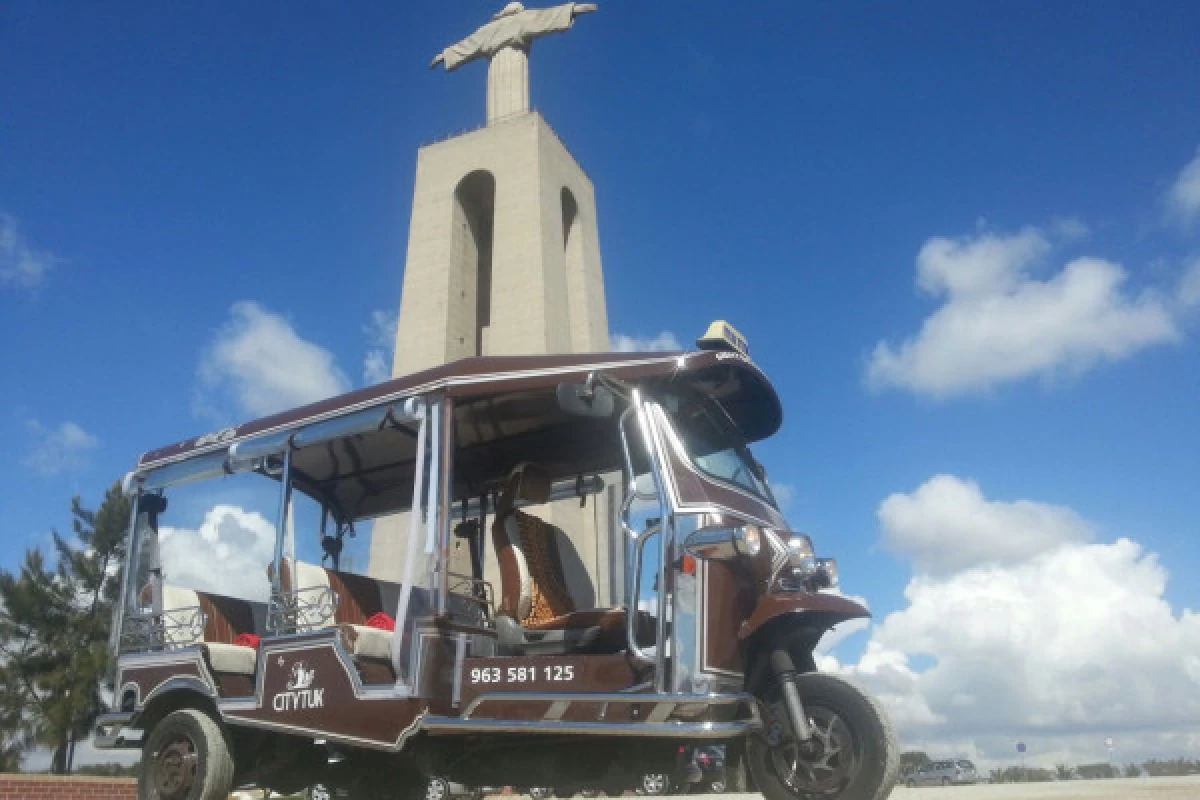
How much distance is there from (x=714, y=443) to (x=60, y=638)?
89.5 ft

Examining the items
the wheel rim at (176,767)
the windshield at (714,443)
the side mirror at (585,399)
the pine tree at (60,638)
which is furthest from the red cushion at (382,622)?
the pine tree at (60,638)

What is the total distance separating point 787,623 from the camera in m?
5.13

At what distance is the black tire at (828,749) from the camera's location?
A: 462cm

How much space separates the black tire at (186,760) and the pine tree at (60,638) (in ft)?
70.8

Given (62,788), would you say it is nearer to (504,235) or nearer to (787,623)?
(787,623)

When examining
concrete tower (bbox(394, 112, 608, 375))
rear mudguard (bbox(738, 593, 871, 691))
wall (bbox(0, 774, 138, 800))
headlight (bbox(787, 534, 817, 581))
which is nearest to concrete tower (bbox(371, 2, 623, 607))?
concrete tower (bbox(394, 112, 608, 375))

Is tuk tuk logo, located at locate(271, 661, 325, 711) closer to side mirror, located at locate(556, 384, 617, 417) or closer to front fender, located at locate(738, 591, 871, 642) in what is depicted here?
side mirror, located at locate(556, 384, 617, 417)

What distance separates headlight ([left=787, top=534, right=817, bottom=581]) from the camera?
17.4 ft

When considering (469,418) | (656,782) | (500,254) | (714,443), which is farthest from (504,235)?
(656,782)

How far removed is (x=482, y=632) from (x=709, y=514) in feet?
5.71

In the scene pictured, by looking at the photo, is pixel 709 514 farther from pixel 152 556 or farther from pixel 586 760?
pixel 152 556

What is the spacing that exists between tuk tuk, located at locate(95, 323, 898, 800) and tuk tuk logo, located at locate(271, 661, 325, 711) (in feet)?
0.05

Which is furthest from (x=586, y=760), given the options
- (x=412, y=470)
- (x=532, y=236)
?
(x=532, y=236)

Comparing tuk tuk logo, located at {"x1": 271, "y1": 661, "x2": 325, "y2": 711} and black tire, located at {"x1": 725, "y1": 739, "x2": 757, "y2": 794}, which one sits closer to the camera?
black tire, located at {"x1": 725, "y1": 739, "x2": 757, "y2": 794}
